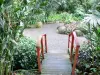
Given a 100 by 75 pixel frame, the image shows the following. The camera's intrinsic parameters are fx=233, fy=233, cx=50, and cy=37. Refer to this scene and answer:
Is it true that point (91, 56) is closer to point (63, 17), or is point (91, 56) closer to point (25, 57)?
point (25, 57)

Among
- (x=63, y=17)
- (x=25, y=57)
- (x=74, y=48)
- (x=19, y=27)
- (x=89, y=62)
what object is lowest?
(x=89, y=62)

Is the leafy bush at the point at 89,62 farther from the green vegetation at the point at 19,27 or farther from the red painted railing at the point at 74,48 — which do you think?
the red painted railing at the point at 74,48

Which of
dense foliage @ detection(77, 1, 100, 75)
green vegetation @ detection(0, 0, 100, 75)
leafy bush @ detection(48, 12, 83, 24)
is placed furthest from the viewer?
leafy bush @ detection(48, 12, 83, 24)

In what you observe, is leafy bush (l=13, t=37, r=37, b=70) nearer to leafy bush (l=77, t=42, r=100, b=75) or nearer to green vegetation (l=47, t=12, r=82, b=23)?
leafy bush (l=77, t=42, r=100, b=75)

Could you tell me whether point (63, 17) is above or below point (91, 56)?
above

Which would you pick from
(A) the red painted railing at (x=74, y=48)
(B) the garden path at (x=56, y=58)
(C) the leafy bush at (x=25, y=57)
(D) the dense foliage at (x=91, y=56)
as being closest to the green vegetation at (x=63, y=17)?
(B) the garden path at (x=56, y=58)

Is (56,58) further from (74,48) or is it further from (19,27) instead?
(19,27)

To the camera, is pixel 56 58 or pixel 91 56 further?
pixel 56 58

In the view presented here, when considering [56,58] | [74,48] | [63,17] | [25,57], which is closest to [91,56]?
[74,48]

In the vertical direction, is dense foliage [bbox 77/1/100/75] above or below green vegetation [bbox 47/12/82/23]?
below

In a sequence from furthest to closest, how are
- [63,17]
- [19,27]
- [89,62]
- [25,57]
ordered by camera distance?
1. [63,17]
2. [25,57]
3. [89,62]
4. [19,27]

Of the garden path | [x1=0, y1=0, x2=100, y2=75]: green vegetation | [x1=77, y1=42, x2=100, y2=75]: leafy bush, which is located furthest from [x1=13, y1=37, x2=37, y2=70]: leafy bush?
[x1=77, y1=42, x2=100, y2=75]: leafy bush

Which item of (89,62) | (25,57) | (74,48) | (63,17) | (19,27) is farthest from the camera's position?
(63,17)

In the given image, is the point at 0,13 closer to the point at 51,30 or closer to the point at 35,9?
the point at 35,9
